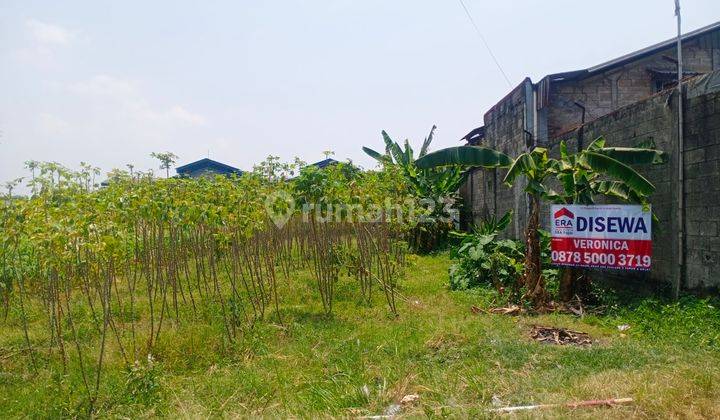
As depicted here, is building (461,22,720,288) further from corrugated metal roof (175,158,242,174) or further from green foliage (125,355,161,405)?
corrugated metal roof (175,158,242,174)

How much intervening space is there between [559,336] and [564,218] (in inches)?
76.1

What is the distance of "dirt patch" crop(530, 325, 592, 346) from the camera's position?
474cm

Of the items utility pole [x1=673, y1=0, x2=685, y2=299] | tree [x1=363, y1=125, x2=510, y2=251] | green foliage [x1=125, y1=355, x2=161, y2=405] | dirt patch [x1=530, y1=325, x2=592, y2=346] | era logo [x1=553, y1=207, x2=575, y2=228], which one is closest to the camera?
green foliage [x1=125, y1=355, x2=161, y2=405]

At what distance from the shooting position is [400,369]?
3.99m

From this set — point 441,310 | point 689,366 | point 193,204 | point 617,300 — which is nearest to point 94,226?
point 193,204

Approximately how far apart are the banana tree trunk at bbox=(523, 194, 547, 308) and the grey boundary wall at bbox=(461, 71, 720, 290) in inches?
48.4

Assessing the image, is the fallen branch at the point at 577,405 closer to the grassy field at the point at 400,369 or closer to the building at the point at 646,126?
the grassy field at the point at 400,369

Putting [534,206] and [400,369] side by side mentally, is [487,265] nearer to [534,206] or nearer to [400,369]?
[534,206]

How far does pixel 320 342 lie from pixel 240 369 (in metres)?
0.92

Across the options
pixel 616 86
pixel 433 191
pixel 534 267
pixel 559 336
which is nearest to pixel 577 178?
pixel 534 267

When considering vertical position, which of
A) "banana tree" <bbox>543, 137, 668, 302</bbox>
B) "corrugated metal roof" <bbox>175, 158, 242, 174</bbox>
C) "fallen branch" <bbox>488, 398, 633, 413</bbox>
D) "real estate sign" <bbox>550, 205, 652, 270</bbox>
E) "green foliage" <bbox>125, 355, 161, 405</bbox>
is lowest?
"green foliage" <bbox>125, 355, 161, 405</bbox>

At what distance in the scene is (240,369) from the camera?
4.34 meters

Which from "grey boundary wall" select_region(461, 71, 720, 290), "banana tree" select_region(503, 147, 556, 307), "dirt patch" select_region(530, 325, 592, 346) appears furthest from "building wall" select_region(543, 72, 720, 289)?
"dirt patch" select_region(530, 325, 592, 346)

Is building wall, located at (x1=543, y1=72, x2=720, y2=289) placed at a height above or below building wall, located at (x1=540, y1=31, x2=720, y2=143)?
below
